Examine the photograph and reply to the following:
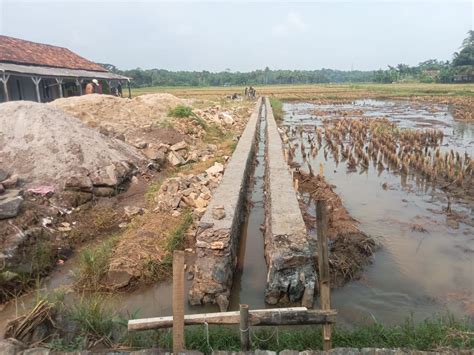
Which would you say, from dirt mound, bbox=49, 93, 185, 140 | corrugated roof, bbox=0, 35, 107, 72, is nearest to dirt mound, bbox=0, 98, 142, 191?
dirt mound, bbox=49, 93, 185, 140

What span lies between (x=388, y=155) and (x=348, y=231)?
6.69 meters

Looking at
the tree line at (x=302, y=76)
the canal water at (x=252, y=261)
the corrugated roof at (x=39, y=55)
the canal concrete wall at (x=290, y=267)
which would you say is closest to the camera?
the canal concrete wall at (x=290, y=267)

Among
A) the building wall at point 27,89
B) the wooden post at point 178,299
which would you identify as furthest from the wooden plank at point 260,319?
the building wall at point 27,89

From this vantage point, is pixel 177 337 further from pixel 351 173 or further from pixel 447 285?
pixel 351 173

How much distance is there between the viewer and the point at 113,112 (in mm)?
13414

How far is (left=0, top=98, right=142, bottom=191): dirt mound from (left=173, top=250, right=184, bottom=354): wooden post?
5.39 metres

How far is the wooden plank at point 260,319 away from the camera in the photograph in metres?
3.08

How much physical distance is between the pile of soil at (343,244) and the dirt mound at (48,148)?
474cm

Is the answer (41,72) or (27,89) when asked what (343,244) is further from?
(27,89)

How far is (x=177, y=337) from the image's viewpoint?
9.53ft

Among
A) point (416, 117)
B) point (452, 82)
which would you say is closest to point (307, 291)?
point (416, 117)

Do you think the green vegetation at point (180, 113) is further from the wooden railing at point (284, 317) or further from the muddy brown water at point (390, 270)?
the wooden railing at point (284, 317)

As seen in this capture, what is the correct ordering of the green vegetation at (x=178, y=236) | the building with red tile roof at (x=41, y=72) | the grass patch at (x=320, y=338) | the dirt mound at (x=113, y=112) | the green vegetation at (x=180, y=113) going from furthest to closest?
the building with red tile roof at (x=41, y=72) < the green vegetation at (x=180, y=113) < the dirt mound at (x=113, y=112) < the green vegetation at (x=178, y=236) < the grass patch at (x=320, y=338)

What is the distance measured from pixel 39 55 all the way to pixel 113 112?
31.7ft
